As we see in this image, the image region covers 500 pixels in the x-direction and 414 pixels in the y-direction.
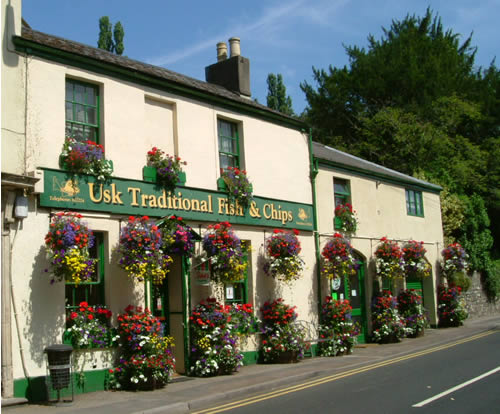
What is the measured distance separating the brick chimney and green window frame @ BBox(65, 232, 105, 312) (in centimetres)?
813

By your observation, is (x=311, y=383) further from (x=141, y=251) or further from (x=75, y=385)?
(x=75, y=385)

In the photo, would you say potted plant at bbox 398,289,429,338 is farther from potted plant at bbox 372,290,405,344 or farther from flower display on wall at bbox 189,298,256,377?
flower display on wall at bbox 189,298,256,377

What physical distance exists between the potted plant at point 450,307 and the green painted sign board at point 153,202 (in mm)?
9729

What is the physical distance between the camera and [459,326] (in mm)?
23250

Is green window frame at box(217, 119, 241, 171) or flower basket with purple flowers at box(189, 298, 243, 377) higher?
green window frame at box(217, 119, 241, 171)

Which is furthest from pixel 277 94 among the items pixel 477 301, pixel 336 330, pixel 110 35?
pixel 336 330

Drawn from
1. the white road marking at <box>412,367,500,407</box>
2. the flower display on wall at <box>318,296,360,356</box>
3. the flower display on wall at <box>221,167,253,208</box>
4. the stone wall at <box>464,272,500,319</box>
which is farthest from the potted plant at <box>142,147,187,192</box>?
the stone wall at <box>464,272,500,319</box>

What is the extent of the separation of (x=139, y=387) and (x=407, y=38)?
34.5 metres

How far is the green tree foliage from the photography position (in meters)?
32.3

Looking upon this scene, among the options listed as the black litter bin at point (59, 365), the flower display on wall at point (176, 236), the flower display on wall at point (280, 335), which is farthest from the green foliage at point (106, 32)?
the black litter bin at point (59, 365)

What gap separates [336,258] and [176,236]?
604 cm

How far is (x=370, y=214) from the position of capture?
19.8 meters

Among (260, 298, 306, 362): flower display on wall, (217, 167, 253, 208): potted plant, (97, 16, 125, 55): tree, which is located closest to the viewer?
(217, 167, 253, 208): potted plant

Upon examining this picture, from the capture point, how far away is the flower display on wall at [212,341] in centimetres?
1241
